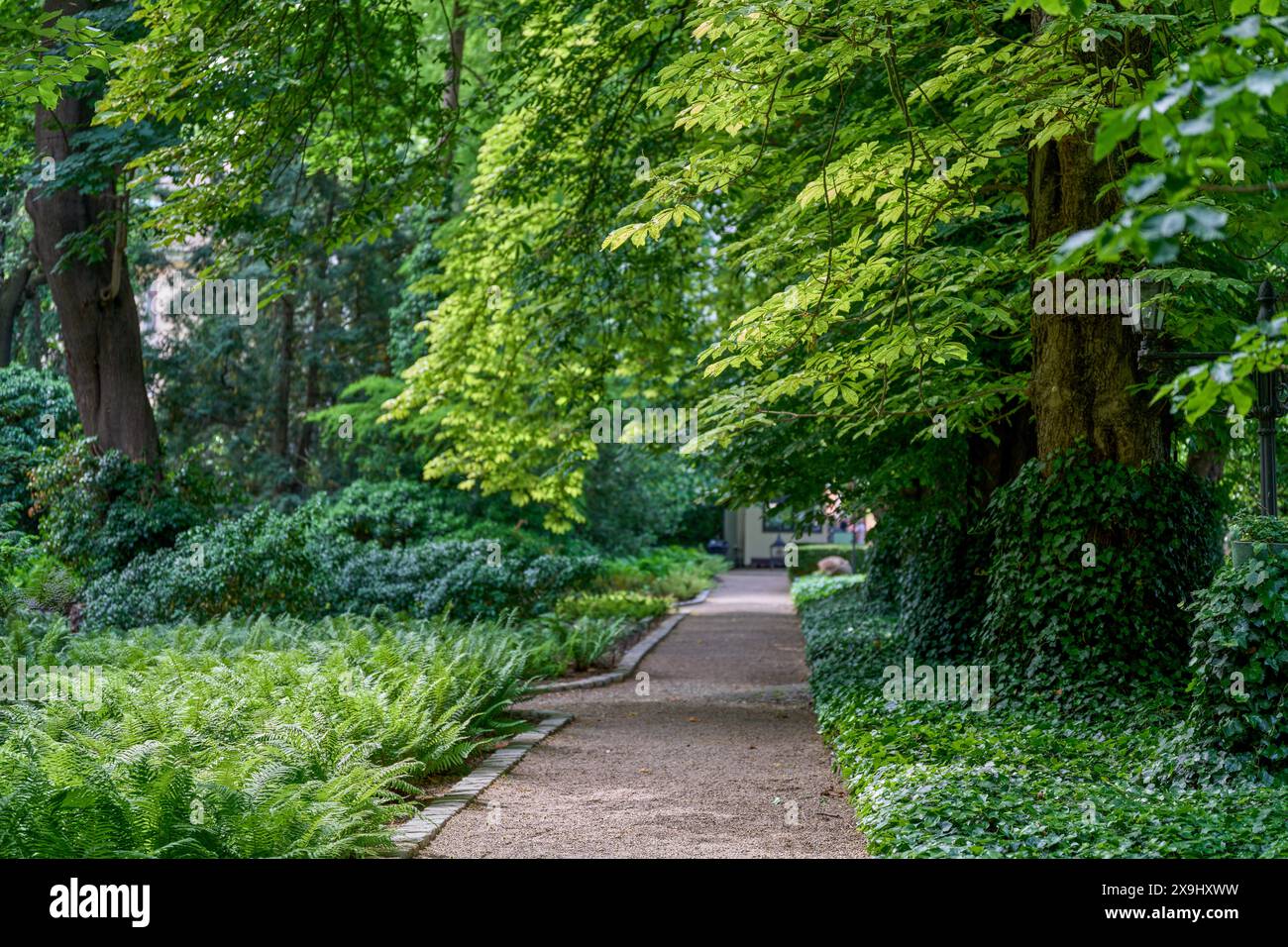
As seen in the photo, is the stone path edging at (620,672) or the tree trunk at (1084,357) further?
the stone path edging at (620,672)

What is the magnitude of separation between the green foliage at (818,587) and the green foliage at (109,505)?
40.0 feet

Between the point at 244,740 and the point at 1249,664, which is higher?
the point at 1249,664

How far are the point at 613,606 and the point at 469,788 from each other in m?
12.9

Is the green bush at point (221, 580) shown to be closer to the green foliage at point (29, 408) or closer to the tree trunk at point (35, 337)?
the green foliage at point (29, 408)

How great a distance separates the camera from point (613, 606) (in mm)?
20516

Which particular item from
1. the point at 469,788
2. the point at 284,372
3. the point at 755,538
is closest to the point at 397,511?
the point at 284,372

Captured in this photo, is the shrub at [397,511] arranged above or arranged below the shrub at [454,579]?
above

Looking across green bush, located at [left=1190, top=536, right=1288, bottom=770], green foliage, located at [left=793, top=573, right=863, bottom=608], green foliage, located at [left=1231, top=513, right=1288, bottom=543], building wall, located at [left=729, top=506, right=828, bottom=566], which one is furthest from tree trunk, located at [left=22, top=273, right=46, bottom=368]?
green bush, located at [left=1190, top=536, right=1288, bottom=770]

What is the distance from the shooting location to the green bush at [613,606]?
19172 millimetres

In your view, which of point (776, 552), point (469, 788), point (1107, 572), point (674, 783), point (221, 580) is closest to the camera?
point (469, 788)

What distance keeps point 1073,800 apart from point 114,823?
15.0 feet

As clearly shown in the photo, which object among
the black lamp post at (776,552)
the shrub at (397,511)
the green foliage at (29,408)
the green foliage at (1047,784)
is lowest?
the black lamp post at (776,552)

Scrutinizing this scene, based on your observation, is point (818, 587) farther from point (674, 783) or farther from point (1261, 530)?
point (1261, 530)

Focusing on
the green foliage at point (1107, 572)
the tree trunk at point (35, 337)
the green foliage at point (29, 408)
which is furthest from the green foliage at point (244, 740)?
the tree trunk at point (35, 337)
